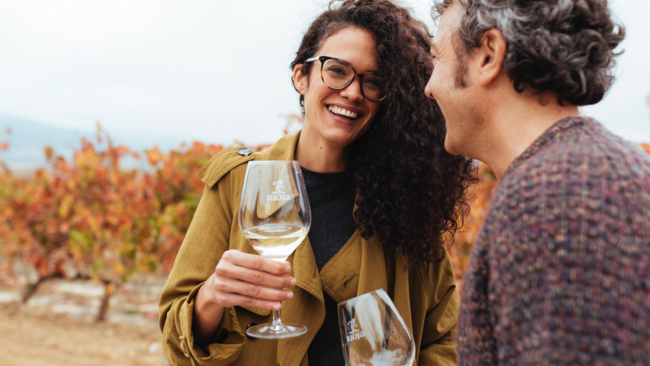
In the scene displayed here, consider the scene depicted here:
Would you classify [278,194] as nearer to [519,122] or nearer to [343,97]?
[519,122]

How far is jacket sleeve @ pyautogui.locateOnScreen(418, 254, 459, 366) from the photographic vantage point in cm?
229

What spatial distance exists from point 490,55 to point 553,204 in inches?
25.3

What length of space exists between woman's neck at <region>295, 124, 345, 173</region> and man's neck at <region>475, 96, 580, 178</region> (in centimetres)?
103

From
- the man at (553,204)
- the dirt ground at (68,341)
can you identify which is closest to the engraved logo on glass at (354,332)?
the man at (553,204)

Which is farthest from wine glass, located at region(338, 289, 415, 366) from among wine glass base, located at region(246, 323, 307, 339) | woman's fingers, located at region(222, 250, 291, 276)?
woman's fingers, located at region(222, 250, 291, 276)

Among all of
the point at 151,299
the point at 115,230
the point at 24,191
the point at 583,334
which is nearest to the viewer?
the point at 583,334

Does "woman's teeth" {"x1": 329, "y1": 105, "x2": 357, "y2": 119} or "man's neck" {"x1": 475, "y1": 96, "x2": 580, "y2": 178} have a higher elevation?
"man's neck" {"x1": 475, "y1": 96, "x2": 580, "y2": 178}

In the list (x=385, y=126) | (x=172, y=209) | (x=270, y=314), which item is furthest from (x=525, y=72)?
(x=172, y=209)

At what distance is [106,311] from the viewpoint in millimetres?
6043

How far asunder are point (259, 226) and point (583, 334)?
34.6 inches

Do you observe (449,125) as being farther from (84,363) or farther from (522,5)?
(84,363)

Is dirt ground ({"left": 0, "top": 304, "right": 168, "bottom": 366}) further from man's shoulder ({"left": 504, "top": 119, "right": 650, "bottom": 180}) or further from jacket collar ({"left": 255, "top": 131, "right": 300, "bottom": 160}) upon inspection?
man's shoulder ({"left": 504, "top": 119, "right": 650, "bottom": 180})

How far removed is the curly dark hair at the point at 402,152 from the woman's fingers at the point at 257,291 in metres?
0.87

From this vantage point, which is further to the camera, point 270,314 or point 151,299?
point 151,299
